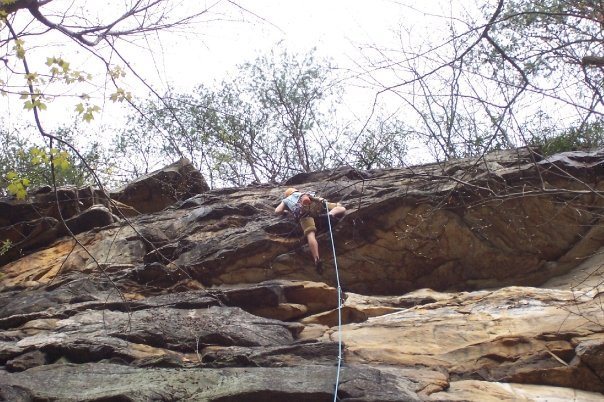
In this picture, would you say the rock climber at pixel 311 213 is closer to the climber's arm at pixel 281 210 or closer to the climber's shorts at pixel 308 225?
the climber's shorts at pixel 308 225

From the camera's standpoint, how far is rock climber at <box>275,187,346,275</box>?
328 inches

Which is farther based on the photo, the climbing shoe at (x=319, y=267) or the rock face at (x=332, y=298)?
the climbing shoe at (x=319, y=267)

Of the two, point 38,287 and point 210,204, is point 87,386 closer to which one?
point 38,287

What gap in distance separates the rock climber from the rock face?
0.17 metres

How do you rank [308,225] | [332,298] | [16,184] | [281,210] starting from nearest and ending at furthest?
[16,184] < [332,298] < [308,225] < [281,210]

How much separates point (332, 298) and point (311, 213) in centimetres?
169

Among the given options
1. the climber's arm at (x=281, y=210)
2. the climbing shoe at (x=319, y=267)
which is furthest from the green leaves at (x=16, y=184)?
the climber's arm at (x=281, y=210)

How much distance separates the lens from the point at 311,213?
342 inches

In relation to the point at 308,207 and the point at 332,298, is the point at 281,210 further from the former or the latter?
the point at 332,298

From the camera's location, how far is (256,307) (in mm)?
7203

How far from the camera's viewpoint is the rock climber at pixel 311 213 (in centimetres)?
833

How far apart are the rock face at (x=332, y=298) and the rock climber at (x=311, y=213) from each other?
167mm

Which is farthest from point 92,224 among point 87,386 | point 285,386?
point 285,386

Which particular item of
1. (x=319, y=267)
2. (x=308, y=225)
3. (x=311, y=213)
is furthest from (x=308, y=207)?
(x=319, y=267)
